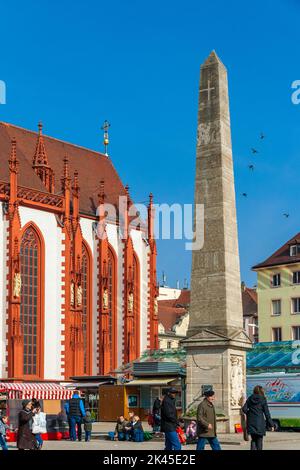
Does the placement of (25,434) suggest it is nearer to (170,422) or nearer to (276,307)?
(170,422)

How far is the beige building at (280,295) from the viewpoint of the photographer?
7025cm

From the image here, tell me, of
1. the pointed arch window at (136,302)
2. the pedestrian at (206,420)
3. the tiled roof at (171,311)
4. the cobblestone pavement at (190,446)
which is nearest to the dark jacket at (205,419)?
the pedestrian at (206,420)

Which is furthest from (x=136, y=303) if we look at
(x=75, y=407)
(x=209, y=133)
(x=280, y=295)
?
(x=209, y=133)

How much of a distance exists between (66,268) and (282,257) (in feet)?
67.4

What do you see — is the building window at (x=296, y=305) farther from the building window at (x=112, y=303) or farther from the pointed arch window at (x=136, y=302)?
the building window at (x=112, y=303)

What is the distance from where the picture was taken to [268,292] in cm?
7269

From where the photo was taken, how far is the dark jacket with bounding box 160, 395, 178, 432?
19688 millimetres

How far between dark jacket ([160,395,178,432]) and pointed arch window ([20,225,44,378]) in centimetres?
3761

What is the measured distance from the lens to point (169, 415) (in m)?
19.7

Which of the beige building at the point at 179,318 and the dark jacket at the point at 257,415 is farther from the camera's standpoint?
the beige building at the point at 179,318

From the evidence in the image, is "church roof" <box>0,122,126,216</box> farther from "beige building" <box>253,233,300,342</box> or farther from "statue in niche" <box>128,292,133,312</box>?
"beige building" <box>253,233,300,342</box>

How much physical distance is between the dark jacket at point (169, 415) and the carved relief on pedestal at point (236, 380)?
A: 30.6 feet

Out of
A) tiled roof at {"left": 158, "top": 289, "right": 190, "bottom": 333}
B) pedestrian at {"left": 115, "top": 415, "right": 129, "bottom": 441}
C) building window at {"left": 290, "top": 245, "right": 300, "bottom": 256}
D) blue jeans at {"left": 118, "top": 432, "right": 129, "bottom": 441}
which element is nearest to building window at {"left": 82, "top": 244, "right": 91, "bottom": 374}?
building window at {"left": 290, "top": 245, "right": 300, "bottom": 256}

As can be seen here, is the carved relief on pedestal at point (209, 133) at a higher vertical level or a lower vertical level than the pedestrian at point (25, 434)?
higher
